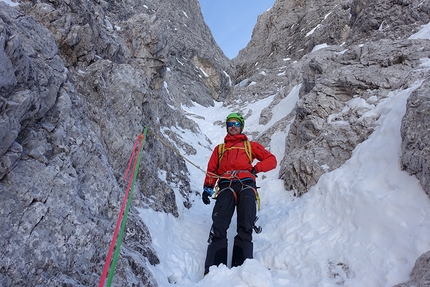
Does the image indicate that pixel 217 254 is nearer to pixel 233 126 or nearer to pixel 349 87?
pixel 233 126

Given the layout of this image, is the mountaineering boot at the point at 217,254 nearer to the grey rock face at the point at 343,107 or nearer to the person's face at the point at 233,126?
the person's face at the point at 233,126

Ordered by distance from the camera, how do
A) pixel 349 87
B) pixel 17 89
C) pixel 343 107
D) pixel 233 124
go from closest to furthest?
pixel 17 89
pixel 233 124
pixel 343 107
pixel 349 87

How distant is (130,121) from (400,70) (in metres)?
8.60

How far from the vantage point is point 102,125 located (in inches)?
241

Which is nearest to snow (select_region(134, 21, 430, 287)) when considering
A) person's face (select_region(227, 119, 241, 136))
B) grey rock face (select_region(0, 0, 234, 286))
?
grey rock face (select_region(0, 0, 234, 286))

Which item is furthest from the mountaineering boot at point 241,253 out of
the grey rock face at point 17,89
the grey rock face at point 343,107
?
the grey rock face at point 17,89

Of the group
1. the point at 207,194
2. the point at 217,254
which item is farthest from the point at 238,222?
the point at 207,194

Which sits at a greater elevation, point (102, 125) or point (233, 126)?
point (233, 126)

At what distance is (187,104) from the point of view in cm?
3038

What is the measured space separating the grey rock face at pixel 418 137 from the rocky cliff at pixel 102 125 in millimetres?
25

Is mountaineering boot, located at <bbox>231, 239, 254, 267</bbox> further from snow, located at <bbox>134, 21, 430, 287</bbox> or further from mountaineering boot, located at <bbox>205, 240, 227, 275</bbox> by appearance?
snow, located at <bbox>134, 21, 430, 287</bbox>

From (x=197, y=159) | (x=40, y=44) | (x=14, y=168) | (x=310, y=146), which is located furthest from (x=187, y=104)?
(x=14, y=168)

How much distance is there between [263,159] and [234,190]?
1112mm

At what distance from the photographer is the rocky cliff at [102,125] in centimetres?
310
